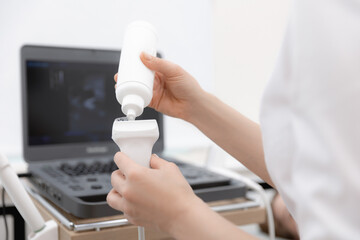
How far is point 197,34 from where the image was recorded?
1716mm

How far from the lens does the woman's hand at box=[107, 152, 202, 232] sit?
479 mm

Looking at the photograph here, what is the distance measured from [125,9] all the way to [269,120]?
1223 millimetres

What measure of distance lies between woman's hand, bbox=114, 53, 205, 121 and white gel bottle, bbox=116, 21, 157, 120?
8cm

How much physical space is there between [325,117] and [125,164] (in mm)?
244

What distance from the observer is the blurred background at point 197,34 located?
1488 mm

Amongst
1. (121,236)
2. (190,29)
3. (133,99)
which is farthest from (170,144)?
(133,99)

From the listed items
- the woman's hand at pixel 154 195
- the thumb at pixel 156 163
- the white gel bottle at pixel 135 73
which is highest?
the white gel bottle at pixel 135 73

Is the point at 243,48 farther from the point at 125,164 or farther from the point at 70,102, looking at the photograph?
the point at 125,164

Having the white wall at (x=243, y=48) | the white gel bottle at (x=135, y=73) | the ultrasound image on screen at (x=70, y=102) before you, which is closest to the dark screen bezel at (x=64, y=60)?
the ultrasound image on screen at (x=70, y=102)

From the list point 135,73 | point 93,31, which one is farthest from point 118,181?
point 93,31

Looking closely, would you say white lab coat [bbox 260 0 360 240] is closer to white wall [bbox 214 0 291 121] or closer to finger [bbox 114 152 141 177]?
finger [bbox 114 152 141 177]

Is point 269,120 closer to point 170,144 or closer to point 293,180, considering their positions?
point 293,180

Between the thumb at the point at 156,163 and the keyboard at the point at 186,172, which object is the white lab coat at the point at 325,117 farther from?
the keyboard at the point at 186,172

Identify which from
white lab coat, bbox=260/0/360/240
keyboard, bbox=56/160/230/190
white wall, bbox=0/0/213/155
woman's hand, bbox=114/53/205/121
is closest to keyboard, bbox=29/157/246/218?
keyboard, bbox=56/160/230/190
